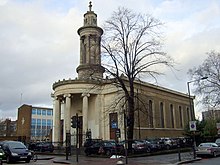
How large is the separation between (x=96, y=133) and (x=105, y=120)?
2.65 meters

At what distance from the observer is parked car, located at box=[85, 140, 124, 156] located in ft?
90.6

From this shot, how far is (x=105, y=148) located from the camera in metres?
28.5

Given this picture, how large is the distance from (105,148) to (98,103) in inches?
783

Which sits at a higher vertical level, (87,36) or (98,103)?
(87,36)

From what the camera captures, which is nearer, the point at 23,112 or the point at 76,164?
the point at 76,164

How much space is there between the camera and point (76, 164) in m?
20.6

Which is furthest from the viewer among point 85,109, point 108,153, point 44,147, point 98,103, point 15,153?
point 98,103

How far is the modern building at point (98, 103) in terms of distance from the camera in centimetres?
4562

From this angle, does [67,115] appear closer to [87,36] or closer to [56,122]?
[56,122]

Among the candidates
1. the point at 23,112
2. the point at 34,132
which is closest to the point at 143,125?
the point at 23,112

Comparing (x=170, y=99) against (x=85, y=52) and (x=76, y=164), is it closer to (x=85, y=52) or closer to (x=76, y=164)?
(x=85, y=52)

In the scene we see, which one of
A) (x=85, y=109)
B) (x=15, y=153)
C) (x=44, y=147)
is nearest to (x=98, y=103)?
(x=85, y=109)

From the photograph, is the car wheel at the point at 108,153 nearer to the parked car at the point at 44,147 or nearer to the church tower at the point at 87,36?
the parked car at the point at 44,147

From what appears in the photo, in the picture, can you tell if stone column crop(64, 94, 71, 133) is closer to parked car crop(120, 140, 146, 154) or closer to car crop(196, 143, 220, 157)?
parked car crop(120, 140, 146, 154)
